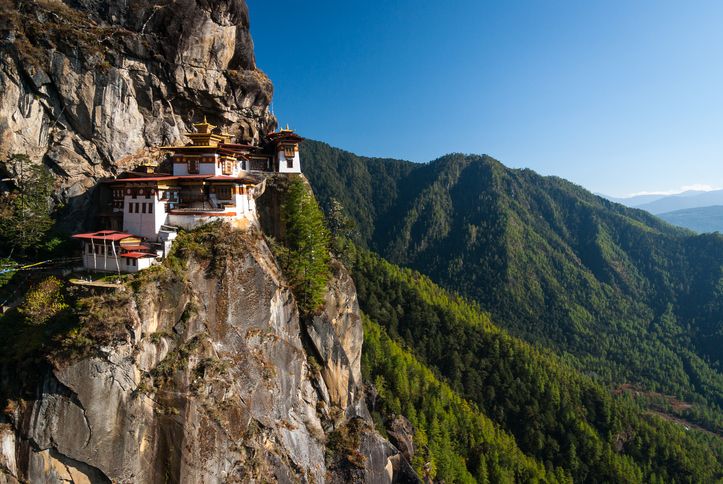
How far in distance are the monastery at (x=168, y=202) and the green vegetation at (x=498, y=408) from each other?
38937 millimetres

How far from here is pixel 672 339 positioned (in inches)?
7628

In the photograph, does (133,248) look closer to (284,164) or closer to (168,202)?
(168,202)

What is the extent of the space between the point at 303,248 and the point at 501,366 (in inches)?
3332

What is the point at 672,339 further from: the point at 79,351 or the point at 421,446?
the point at 79,351

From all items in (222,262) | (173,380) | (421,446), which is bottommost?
(421,446)

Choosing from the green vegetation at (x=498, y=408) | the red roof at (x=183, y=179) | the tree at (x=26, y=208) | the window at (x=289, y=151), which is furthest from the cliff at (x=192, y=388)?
the green vegetation at (x=498, y=408)

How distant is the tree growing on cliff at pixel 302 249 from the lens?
42.6 metres

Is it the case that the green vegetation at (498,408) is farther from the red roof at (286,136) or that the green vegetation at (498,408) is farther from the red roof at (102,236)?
the red roof at (102,236)

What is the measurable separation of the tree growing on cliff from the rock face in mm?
17260

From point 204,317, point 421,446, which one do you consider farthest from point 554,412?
point 204,317

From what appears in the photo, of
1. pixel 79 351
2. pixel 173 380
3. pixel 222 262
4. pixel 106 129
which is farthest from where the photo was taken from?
pixel 106 129

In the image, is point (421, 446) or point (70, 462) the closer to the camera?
point (70, 462)

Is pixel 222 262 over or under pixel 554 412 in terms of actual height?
over

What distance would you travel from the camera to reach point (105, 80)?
41.2 meters
